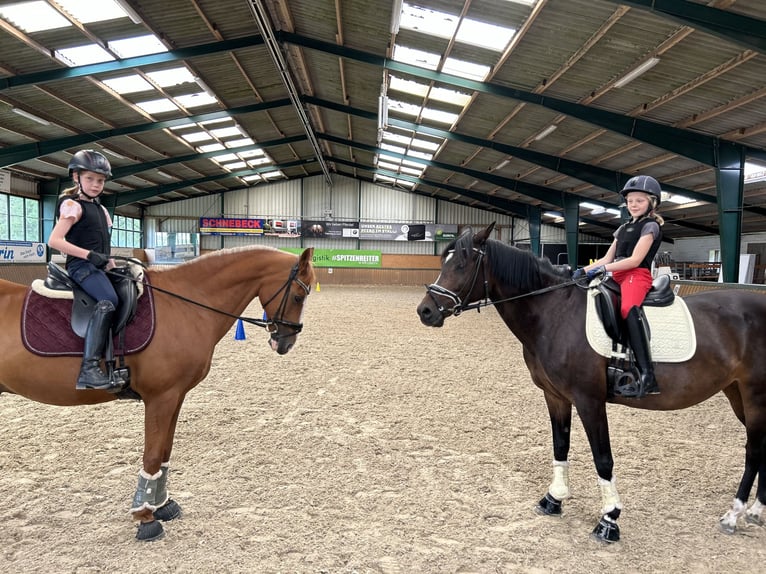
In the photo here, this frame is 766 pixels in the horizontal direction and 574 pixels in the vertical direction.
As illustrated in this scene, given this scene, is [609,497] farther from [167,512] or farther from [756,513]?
[167,512]

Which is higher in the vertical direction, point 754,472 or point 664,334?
point 664,334

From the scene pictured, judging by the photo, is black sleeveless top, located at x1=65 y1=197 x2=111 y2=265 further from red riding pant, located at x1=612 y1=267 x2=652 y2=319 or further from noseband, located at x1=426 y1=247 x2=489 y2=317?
red riding pant, located at x1=612 y1=267 x2=652 y2=319

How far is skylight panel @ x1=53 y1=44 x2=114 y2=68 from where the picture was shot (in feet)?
30.9

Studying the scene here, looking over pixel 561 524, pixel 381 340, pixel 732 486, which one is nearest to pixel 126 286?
pixel 561 524

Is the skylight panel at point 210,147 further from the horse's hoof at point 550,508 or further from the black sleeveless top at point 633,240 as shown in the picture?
the horse's hoof at point 550,508

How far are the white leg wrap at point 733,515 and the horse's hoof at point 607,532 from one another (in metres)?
0.76

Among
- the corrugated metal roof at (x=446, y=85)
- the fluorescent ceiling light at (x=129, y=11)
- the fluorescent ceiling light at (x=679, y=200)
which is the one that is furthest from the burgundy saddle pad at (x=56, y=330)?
the fluorescent ceiling light at (x=679, y=200)

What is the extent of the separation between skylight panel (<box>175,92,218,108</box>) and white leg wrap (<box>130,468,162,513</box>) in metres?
Answer: 13.2

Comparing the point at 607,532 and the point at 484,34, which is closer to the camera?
the point at 607,532

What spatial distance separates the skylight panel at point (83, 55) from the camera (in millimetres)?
9406

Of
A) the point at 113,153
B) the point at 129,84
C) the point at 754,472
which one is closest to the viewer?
the point at 754,472

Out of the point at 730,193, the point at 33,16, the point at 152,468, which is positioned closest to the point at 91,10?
the point at 33,16

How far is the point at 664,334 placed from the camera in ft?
8.96

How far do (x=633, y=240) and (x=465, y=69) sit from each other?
338 inches
